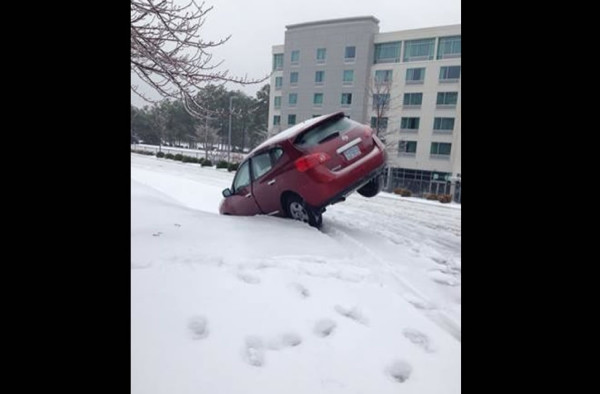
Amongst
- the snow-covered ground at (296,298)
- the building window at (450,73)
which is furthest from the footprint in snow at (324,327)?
the building window at (450,73)

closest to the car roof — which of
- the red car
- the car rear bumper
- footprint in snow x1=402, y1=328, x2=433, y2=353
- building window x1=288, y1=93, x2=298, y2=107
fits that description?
the red car

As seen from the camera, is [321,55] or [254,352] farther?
[321,55]

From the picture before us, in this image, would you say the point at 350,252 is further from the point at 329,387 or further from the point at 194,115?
the point at 194,115

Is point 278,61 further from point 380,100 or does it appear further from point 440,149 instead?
point 440,149

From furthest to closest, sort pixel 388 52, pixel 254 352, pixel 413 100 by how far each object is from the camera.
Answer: pixel 413 100, pixel 388 52, pixel 254 352

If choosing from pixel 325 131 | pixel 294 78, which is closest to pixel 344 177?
pixel 325 131

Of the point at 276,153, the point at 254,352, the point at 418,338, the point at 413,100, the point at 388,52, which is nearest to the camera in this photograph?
the point at 254,352

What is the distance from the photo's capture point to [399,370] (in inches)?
54.4

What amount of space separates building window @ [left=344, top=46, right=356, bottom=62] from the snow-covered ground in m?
0.79

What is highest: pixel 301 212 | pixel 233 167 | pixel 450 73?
pixel 450 73

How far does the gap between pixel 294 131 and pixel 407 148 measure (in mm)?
651
